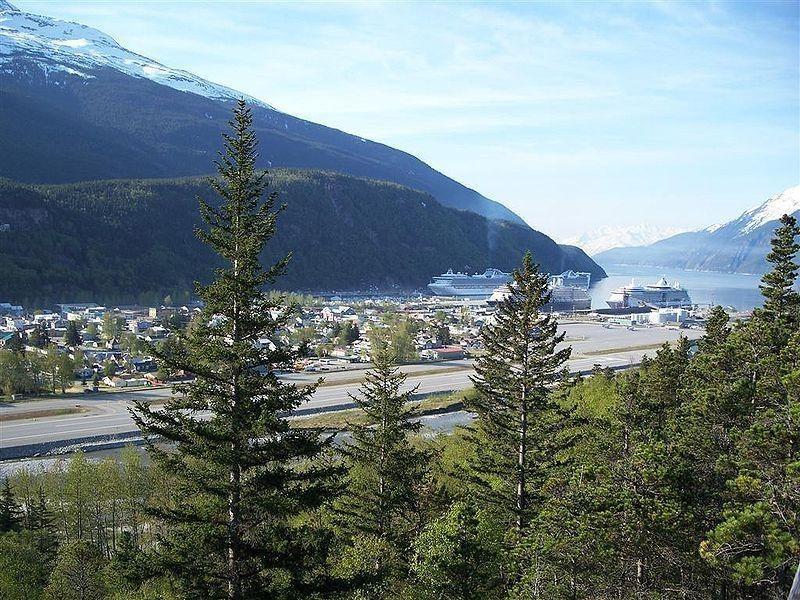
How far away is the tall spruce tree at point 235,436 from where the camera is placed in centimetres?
733

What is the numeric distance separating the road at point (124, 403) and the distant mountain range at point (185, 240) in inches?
1079

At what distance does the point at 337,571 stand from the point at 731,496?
566cm

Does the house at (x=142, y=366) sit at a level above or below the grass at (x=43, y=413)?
above

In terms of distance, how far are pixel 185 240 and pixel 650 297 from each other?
89160 mm

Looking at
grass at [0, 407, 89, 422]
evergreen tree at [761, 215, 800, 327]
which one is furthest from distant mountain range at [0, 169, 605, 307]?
evergreen tree at [761, 215, 800, 327]

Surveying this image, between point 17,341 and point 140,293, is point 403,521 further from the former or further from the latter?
point 140,293

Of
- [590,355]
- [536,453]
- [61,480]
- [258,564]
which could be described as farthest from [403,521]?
[590,355]

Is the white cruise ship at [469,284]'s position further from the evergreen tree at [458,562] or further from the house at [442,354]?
the evergreen tree at [458,562]

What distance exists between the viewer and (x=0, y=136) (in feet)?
550

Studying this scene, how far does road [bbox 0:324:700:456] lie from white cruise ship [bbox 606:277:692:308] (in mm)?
42834

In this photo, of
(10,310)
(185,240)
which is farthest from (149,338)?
(185,240)

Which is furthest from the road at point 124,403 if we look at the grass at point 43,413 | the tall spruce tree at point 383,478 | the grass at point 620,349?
the tall spruce tree at point 383,478

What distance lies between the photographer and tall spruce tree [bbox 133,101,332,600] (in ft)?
24.1

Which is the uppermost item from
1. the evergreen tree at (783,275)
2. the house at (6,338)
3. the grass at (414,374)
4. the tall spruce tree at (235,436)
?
the evergreen tree at (783,275)
